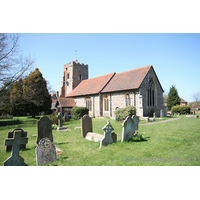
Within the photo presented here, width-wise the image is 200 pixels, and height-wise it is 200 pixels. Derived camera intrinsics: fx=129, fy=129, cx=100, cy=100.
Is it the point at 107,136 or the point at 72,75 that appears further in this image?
the point at 72,75

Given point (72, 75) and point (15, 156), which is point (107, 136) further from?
point (72, 75)

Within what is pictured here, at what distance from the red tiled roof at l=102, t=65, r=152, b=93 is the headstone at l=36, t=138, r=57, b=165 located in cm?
1587

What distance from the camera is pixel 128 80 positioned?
2081 cm

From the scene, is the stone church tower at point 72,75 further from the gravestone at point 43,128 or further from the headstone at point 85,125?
the gravestone at point 43,128

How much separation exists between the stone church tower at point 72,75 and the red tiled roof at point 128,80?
12.0 m

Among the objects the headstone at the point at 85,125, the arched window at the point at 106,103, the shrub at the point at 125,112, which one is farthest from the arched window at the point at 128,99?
the headstone at the point at 85,125

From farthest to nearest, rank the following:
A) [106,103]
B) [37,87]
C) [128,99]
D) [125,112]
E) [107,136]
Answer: [37,87]
[106,103]
[128,99]
[125,112]
[107,136]

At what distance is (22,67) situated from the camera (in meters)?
13.1

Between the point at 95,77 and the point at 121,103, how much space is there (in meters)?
10.8

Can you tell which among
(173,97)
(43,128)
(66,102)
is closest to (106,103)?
(66,102)

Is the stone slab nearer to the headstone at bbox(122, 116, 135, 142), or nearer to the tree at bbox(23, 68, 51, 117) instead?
the headstone at bbox(122, 116, 135, 142)

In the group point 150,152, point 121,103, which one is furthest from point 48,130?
point 121,103

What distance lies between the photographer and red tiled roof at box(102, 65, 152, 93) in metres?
19.3

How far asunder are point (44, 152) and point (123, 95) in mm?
17048
